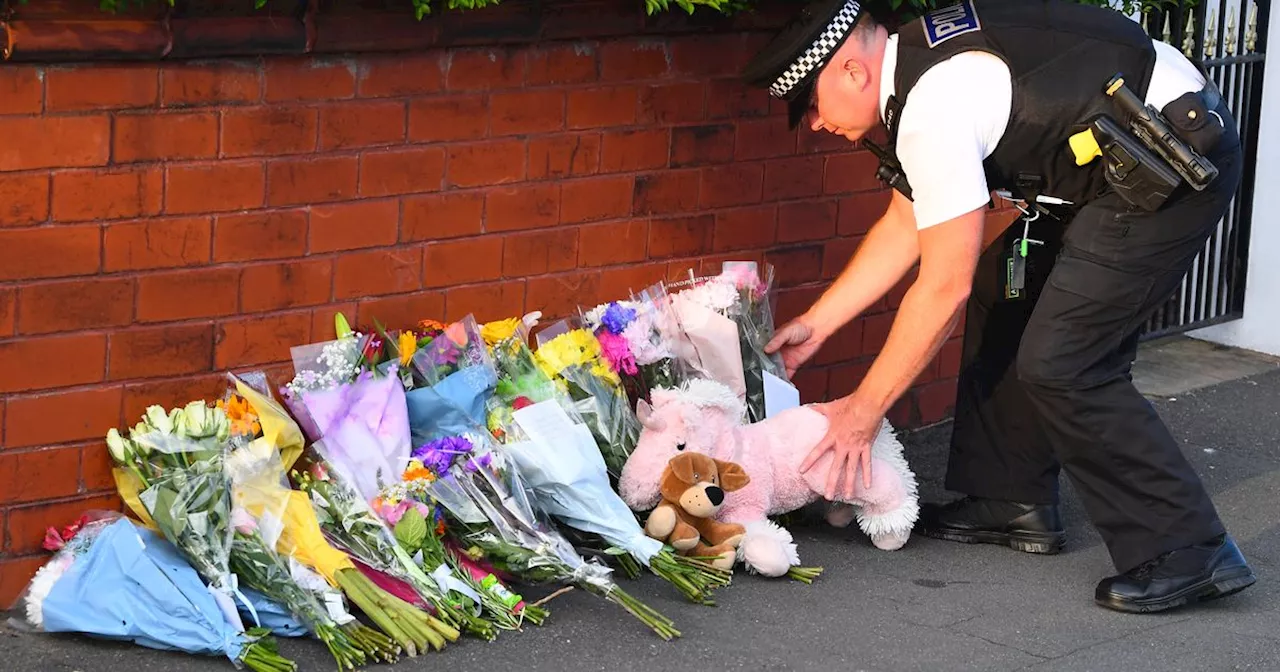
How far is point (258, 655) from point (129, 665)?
0.90 ft

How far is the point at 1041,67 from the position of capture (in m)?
4.13

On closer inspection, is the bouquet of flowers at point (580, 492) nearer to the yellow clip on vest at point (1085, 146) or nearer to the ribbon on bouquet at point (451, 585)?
the ribbon on bouquet at point (451, 585)

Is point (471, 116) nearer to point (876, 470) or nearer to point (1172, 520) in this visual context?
point (876, 470)

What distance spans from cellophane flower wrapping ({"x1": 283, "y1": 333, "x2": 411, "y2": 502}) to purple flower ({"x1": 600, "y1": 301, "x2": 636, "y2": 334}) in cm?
67

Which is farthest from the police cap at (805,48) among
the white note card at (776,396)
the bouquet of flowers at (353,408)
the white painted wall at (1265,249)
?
the white painted wall at (1265,249)

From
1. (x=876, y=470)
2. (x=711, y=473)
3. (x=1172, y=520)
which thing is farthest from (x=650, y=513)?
(x=1172, y=520)

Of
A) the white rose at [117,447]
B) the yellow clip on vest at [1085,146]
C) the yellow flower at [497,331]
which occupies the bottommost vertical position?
the white rose at [117,447]

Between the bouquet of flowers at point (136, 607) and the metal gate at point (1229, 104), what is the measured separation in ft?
14.2

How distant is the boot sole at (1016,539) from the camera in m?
4.75

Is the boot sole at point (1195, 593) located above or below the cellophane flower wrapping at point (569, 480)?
below

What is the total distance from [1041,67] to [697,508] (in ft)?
4.45

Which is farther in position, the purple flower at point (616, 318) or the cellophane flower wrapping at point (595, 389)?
the purple flower at point (616, 318)

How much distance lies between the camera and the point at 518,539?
160 inches

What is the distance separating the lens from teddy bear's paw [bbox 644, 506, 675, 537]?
166 inches
